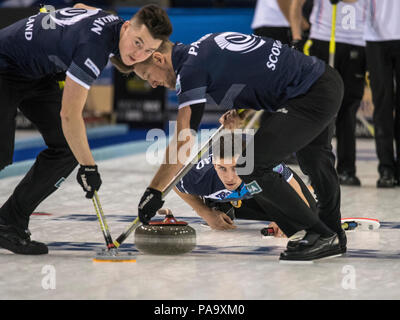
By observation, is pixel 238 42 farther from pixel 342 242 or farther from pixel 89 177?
pixel 342 242

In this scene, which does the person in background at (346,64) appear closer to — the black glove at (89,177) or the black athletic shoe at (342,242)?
the black athletic shoe at (342,242)

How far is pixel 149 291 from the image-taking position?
10.1ft

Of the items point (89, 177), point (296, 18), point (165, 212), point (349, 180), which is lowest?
point (349, 180)

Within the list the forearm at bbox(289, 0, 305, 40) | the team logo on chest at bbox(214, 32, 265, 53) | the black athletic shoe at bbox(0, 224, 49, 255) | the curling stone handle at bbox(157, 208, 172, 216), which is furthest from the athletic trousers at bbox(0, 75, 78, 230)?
the forearm at bbox(289, 0, 305, 40)

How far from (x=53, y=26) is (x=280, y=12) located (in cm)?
382

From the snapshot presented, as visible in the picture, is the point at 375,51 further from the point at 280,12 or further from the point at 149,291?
the point at 149,291

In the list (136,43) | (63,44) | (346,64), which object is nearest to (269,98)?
(136,43)

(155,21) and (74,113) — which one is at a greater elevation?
(155,21)

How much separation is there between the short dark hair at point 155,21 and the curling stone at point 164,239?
0.92 meters

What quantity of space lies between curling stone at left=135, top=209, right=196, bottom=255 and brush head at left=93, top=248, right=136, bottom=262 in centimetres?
11

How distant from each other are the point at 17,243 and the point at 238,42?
1361 millimetres

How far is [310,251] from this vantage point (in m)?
3.64

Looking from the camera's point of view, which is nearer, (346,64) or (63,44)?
(63,44)

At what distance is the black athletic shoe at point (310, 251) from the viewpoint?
364 centimetres
